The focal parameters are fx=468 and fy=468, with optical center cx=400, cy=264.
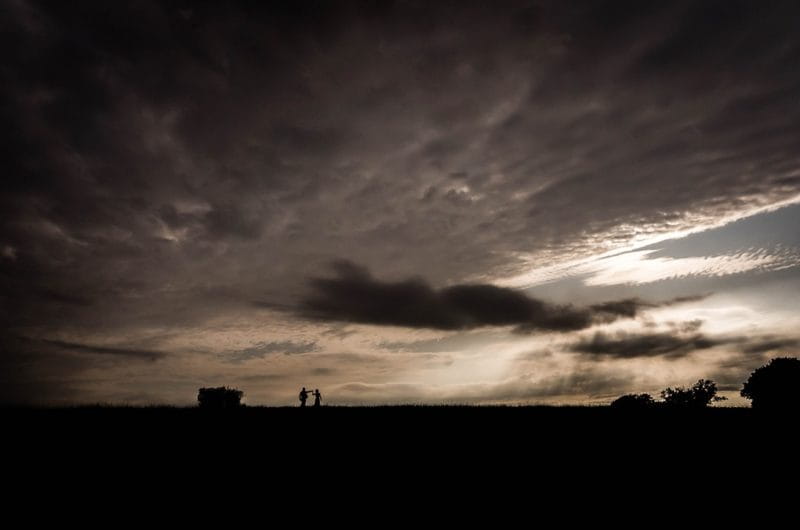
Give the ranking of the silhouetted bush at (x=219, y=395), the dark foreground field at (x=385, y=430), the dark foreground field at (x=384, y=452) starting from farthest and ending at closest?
the silhouetted bush at (x=219, y=395) → the dark foreground field at (x=385, y=430) → the dark foreground field at (x=384, y=452)

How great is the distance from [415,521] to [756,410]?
113 feet

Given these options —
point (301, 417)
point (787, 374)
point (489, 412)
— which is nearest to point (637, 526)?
point (489, 412)

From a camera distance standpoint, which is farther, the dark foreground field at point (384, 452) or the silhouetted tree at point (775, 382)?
the silhouetted tree at point (775, 382)

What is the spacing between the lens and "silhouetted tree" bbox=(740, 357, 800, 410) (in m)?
84.9

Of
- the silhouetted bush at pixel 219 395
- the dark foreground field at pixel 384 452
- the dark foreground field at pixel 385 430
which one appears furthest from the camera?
the silhouetted bush at pixel 219 395

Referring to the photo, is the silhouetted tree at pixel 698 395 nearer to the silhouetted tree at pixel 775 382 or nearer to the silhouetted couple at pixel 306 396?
the silhouetted tree at pixel 775 382

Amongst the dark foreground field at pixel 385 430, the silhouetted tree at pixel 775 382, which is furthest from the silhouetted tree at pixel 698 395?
the dark foreground field at pixel 385 430

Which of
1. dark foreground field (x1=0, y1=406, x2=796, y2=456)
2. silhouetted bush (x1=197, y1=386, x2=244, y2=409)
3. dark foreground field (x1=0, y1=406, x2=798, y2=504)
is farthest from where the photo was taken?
silhouetted bush (x1=197, y1=386, x2=244, y2=409)

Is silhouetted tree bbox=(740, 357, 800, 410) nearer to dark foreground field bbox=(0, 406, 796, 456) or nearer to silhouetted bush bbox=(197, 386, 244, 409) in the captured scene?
dark foreground field bbox=(0, 406, 796, 456)

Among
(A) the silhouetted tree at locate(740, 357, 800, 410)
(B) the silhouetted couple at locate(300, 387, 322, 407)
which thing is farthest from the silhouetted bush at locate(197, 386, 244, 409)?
(A) the silhouetted tree at locate(740, 357, 800, 410)

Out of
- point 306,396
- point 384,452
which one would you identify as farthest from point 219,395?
point 384,452

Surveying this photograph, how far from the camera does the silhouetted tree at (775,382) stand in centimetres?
8488

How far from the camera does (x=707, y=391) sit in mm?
115188

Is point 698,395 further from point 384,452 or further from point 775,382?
point 384,452
